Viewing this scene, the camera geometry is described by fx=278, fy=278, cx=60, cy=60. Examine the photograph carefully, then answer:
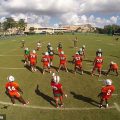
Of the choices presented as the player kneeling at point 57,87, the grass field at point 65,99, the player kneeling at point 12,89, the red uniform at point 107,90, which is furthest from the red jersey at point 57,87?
the red uniform at point 107,90

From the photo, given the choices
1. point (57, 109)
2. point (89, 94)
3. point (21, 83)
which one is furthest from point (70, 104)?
point (21, 83)

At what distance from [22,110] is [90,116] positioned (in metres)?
3.81

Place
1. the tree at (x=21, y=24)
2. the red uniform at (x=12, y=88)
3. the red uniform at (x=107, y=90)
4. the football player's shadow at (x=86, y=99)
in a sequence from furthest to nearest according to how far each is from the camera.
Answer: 1. the tree at (x=21, y=24)
2. the football player's shadow at (x=86, y=99)
3. the red uniform at (x=12, y=88)
4. the red uniform at (x=107, y=90)

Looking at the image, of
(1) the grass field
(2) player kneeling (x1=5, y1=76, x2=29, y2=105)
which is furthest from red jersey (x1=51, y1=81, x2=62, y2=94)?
(2) player kneeling (x1=5, y1=76, x2=29, y2=105)

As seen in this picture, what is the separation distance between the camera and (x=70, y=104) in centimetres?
1659

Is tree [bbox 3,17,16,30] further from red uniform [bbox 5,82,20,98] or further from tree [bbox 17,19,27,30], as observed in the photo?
red uniform [bbox 5,82,20,98]

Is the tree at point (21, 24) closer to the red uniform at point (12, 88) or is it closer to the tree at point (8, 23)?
the tree at point (8, 23)

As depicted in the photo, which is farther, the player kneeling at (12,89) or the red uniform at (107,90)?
the player kneeling at (12,89)

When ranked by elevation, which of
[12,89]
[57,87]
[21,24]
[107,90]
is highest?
[21,24]

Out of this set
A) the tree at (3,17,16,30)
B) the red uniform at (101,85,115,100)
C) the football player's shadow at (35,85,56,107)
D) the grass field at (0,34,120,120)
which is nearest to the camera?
the grass field at (0,34,120,120)

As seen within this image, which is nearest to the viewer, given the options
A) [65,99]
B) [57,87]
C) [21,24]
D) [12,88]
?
[57,87]

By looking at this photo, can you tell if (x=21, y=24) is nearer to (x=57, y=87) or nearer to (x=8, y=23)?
(x=8, y=23)

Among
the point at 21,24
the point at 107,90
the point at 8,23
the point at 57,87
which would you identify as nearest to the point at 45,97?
the point at 57,87

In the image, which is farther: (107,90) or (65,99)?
(65,99)
